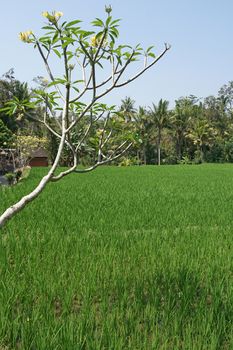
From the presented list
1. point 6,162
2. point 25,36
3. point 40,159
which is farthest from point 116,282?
point 40,159

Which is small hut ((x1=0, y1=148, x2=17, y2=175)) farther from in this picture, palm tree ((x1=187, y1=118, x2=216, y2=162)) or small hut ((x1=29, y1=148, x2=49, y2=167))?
palm tree ((x1=187, y1=118, x2=216, y2=162))

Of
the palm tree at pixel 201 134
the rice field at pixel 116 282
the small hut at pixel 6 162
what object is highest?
the palm tree at pixel 201 134

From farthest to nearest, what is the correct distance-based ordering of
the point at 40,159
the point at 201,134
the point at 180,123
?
the point at 180,123 < the point at 201,134 < the point at 40,159

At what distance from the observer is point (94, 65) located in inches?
77.0

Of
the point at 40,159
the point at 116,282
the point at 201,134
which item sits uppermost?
the point at 201,134

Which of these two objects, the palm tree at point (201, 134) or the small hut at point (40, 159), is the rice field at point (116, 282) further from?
the palm tree at point (201, 134)

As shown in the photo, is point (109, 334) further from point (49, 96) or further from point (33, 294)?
point (49, 96)

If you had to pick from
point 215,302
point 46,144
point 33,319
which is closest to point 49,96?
point 33,319

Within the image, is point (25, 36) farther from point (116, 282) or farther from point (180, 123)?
point (180, 123)

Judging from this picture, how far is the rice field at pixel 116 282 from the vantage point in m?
2.10

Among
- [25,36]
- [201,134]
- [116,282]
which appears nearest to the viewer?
[25,36]

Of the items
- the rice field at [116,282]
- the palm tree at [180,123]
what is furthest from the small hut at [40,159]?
the rice field at [116,282]

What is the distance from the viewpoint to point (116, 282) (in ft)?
9.69

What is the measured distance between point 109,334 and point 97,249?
1.99 metres
